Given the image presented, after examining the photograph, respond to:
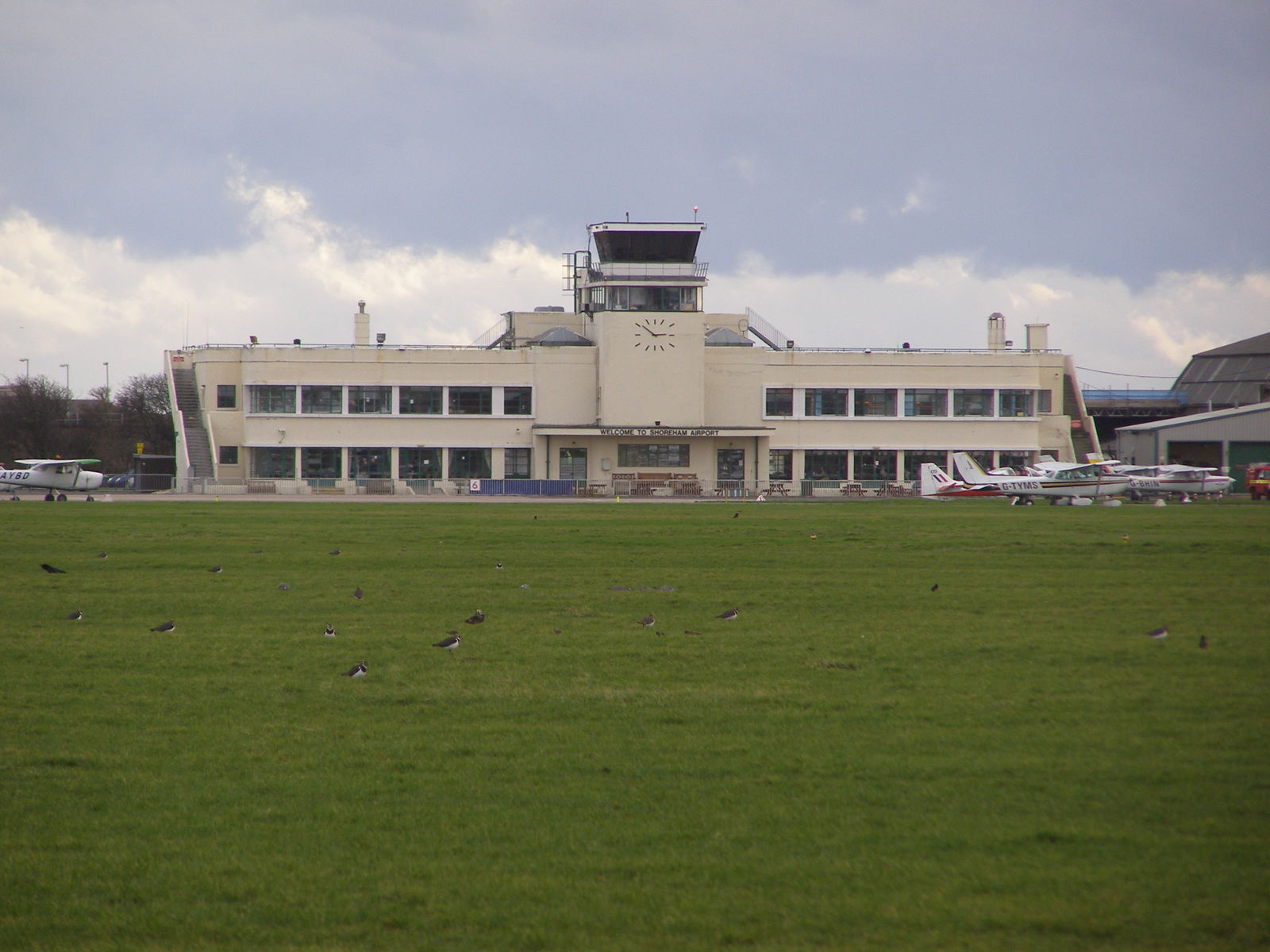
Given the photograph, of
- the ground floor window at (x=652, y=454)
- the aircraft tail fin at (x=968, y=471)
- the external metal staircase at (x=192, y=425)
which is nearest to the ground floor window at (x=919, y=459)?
the aircraft tail fin at (x=968, y=471)

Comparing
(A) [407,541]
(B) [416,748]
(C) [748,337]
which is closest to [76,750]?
(B) [416,748]

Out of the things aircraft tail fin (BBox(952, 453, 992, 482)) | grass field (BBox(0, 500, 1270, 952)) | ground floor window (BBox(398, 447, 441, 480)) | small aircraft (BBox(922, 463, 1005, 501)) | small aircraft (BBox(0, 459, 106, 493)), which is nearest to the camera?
grass field (BBox(0, 500, 1270, 952))

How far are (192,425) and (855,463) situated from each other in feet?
152

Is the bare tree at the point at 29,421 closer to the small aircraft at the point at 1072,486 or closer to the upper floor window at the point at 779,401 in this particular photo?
the upper floor window at the point at 779,401

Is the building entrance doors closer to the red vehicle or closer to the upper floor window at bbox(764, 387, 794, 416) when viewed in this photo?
the upper floor window at bbox(764, 387, 794, 416)

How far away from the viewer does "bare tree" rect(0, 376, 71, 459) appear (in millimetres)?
113438

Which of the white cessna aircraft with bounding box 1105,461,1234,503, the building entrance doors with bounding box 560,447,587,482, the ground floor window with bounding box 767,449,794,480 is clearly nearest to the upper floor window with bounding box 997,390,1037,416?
the ground floor window with bounding box 767,449,794,480

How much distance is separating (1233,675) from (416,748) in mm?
8105

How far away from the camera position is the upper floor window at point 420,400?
8294 cm

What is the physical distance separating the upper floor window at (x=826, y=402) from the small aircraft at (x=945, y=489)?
622 inches

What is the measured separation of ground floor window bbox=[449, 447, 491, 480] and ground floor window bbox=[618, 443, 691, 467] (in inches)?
361

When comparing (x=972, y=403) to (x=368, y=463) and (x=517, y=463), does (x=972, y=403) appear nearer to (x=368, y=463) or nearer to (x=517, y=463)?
(x=517, y=463)

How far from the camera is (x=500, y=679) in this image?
1244 cm

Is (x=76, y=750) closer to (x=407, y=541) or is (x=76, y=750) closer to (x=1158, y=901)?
(x=1158, y=901)
